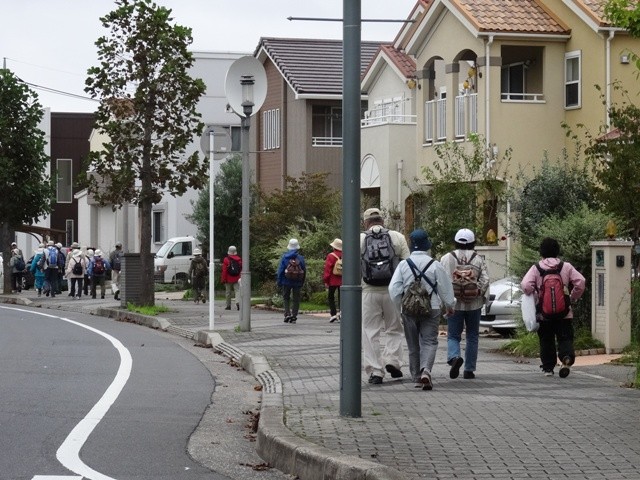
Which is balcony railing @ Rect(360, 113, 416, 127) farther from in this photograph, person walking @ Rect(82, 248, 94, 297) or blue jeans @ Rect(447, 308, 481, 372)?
blue jeans @ Rect(447, 308, 481, 372)

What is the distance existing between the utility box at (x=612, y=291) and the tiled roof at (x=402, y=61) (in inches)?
941

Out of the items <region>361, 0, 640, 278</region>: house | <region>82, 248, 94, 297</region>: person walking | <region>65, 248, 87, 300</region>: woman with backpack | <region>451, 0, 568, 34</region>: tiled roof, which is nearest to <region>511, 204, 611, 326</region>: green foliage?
<region>361, 0, 640, 278</region>: house

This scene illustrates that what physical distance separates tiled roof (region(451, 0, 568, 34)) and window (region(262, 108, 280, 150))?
18861 millimetres

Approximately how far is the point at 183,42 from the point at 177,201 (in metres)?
29.3

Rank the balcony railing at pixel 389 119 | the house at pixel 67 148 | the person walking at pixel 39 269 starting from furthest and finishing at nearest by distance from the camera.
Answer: the house at pixel 67 148 → the person walking at pixel 39 269 → the balcony railing at pixel 389 119

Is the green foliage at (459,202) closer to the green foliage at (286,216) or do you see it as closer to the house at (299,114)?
the green foliage at (286,216)

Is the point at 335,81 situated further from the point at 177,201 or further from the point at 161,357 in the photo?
the point at 161,357

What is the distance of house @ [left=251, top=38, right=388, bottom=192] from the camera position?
167ft

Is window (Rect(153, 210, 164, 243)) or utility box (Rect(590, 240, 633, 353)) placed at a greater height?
window (Rect(153, 210, 164, 243))

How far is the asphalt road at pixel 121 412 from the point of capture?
9898mm

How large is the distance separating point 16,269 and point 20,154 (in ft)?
16.8

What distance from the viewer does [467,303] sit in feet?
50.0

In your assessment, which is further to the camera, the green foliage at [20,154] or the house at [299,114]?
the house at [299,114]

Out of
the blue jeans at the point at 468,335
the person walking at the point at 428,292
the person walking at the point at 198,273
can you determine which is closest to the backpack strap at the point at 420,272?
the person walking at the point at 428,292
